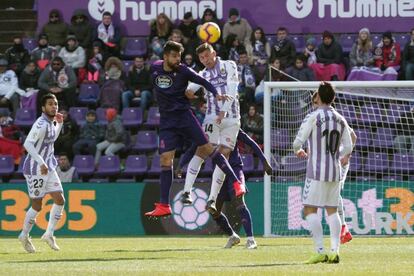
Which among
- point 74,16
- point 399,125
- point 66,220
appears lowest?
point 66,220

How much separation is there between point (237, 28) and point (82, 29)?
3.55 m

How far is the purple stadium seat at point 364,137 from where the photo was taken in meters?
21.9

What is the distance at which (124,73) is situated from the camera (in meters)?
26.2

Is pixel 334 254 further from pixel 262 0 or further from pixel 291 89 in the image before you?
pixel 262 0

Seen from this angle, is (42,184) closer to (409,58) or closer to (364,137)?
(364,137)

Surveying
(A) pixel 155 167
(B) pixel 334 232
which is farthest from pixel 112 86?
(B) pixel 334 232

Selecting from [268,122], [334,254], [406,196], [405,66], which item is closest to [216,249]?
[334,254]

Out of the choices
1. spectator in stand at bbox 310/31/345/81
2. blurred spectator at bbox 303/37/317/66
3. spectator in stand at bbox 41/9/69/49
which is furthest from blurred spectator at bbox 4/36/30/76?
spectator in stand at bbox 310/31/345/81

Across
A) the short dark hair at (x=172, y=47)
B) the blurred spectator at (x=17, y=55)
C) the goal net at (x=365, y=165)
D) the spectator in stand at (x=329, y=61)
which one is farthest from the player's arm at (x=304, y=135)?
the blurred spectator at (x=17, y=55)

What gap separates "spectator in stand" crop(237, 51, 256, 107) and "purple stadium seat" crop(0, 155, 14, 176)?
4887mm

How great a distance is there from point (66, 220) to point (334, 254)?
11346mm

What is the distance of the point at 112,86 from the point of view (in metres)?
25.6

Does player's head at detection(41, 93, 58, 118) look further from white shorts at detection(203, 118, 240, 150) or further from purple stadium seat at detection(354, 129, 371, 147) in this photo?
purple stadium seat at detection(354, 129, 371, 147)

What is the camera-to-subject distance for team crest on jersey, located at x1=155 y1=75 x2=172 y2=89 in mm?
15086
